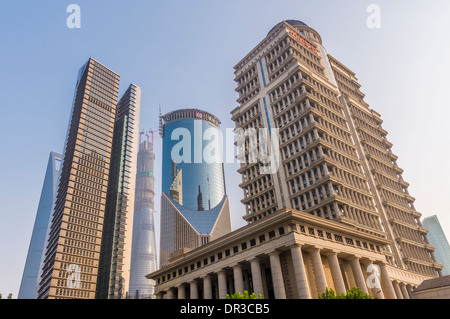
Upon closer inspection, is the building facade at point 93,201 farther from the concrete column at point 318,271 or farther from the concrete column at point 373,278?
the concrete column at point 373,278

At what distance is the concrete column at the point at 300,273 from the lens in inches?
1981

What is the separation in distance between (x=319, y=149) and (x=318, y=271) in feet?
129

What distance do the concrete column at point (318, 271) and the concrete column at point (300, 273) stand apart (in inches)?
103

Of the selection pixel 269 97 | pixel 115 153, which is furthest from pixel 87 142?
pixel 269 97

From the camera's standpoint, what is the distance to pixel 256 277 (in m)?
55.9

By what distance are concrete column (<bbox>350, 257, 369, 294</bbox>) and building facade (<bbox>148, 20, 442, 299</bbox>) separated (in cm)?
17

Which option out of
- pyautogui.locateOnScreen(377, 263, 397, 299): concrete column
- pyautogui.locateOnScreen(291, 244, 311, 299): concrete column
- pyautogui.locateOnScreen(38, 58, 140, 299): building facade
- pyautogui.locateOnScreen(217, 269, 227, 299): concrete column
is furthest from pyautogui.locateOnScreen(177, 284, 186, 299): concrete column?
pyautogui.locateOnScreen(38, 58, 140, 299): building facade

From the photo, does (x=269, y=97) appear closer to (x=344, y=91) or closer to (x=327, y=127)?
(x=327, y=127)

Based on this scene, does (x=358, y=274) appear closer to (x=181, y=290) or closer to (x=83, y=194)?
(x=181, y=290)


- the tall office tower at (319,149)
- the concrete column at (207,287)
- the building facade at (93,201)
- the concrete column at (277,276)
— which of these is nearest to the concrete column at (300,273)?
the concrete column at (277,276)

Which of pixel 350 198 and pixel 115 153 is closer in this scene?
pixel 350 198

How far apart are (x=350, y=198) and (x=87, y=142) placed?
406ft

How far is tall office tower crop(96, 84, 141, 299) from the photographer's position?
490 feet
